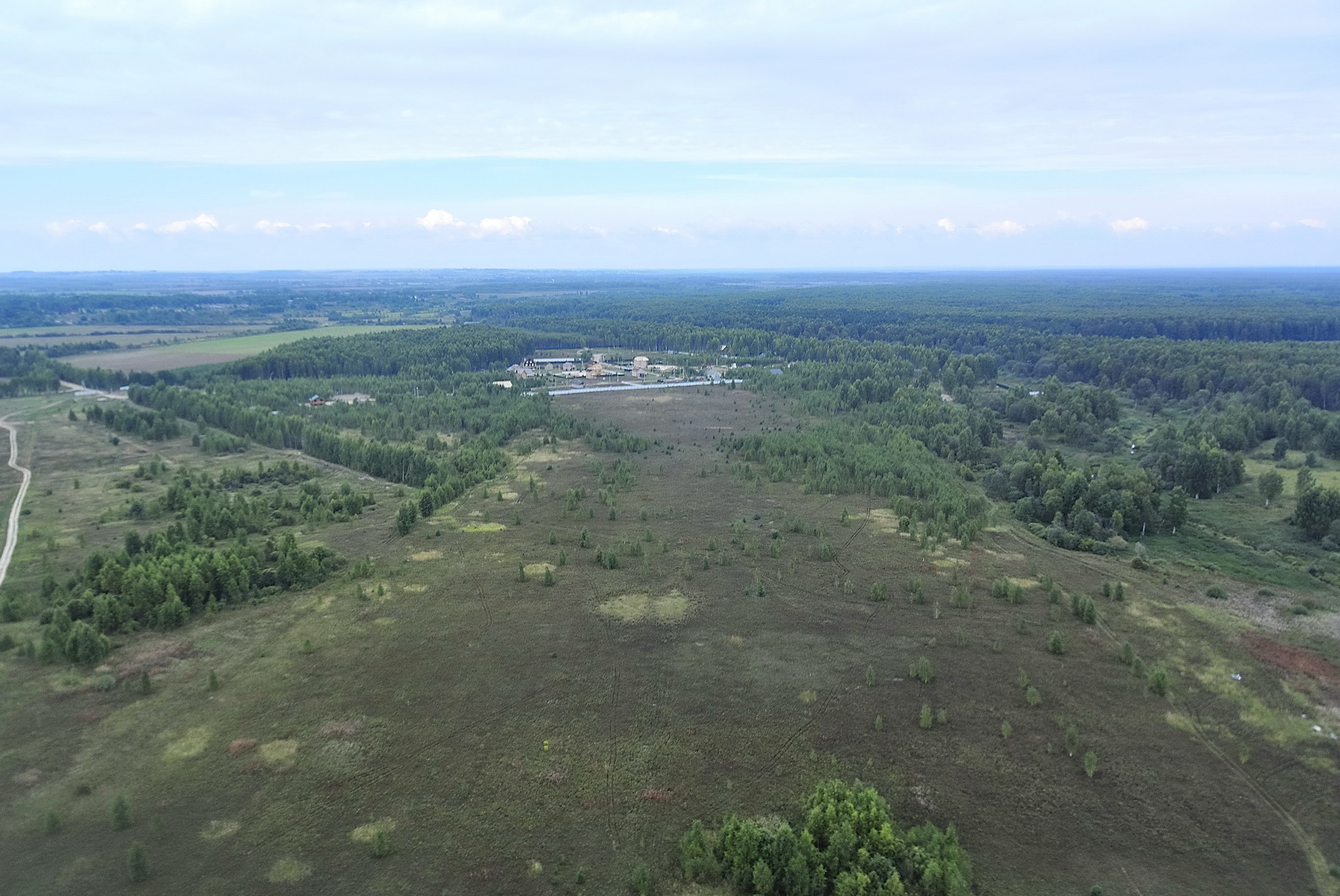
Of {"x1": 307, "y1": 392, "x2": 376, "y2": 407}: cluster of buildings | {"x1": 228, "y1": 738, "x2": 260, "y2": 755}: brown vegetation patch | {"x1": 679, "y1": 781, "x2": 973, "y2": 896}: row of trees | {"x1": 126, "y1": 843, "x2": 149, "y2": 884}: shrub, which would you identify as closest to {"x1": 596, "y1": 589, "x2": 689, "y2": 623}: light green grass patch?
{"x1": 679, "y1": 781, "x2": 973, "y2": 896}: row of trees

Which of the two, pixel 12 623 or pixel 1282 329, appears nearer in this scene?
pixel 12 623

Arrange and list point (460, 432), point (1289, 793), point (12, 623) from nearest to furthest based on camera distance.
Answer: point (1289, 793) < point (12, 623) < point (460, 432)

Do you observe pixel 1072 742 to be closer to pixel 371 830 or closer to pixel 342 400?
pixel 371 830

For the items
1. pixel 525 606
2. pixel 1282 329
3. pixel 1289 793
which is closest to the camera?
pixel 1289 793

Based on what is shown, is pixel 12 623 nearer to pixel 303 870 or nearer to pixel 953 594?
pixel 303 870

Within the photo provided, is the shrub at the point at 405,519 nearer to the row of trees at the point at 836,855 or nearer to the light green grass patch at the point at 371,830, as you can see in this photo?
the light green grass patch at the point at 371,830

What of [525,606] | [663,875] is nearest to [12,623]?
[525,606]

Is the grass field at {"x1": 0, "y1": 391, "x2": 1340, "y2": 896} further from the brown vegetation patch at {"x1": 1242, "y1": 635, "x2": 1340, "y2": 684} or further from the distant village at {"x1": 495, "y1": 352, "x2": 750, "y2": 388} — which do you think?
the distant village at {"x1": 495, "y1": 352, "x2": 750, "y2": 388}
